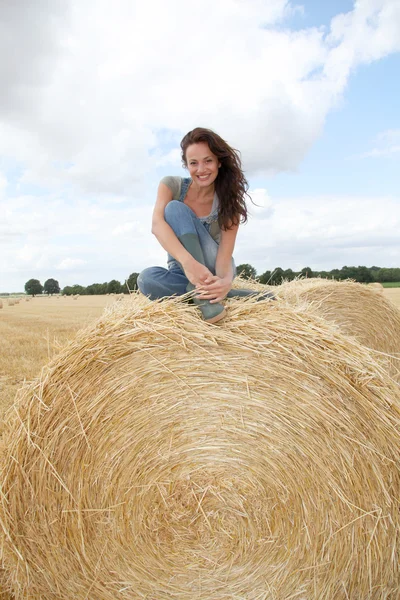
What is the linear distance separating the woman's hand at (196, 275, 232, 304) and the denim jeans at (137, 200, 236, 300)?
9.3 inches

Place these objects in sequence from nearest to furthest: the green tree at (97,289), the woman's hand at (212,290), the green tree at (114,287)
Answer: the woman's hand at (212,290) < the green tree at (114,287) < the green tree at (97,289)

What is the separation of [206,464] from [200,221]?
4.63 feet

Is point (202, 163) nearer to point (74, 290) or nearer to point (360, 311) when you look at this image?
point (360, 311)

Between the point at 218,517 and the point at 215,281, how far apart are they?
3.63 ft

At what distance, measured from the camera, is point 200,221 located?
2.96 metres

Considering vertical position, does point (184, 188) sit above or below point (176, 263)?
above

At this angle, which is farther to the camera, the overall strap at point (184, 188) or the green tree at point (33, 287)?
the green tree at point (33, 287)

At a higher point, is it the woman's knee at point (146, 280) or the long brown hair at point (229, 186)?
the long brown hair at point (229, 186)

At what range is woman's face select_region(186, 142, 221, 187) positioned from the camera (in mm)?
2822

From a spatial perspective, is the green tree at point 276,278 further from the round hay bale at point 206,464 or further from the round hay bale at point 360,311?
the round hay bale at point 206,464

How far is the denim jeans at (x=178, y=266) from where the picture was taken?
2.73m

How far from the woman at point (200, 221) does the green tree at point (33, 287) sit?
47808 millimetres

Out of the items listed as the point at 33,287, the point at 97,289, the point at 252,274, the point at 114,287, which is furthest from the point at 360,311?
the point at 33,287

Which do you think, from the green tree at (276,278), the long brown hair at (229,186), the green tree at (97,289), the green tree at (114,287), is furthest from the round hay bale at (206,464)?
the green tree at (97,289)
